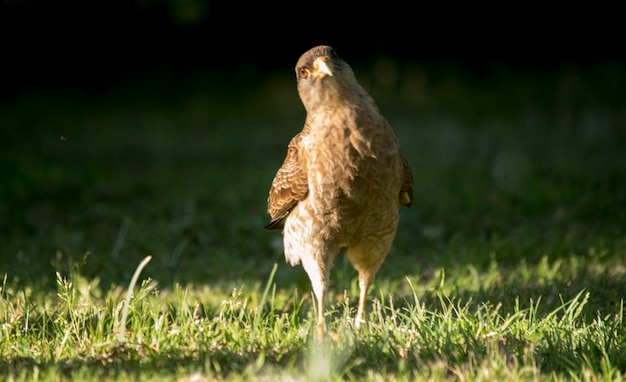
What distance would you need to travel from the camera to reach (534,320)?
3.85 meters

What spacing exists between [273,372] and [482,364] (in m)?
0.82

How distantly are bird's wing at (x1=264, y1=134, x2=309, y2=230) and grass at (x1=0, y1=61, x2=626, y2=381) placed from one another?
0.52m

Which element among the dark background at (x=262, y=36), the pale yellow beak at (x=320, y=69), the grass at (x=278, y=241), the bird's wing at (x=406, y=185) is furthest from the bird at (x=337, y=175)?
the dark background at (x=262, y=36)

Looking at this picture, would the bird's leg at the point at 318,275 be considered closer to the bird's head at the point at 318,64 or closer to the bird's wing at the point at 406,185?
the bird's wing at the point at 406,185

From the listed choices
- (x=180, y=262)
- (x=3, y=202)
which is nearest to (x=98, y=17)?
(x=3, y=202)

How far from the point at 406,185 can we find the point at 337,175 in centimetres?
70

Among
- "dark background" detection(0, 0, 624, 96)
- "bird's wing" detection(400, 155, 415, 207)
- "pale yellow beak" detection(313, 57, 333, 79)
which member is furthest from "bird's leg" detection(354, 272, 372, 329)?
"dark background" detection(0, 0, 624, 96)

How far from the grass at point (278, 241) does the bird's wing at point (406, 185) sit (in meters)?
0.57

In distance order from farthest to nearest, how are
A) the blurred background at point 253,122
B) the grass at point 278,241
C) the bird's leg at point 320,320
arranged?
1. the blurred background at point 253,122
2. the bird's leg at point 320,320
3. the grass at point 278,241

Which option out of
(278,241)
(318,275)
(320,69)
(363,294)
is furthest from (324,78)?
(278,241)

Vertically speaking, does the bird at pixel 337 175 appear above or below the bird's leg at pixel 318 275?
above

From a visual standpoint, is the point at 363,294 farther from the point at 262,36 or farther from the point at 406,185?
the point at 262,36

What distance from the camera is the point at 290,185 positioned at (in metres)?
4.35

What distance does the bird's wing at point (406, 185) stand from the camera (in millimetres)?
4529
